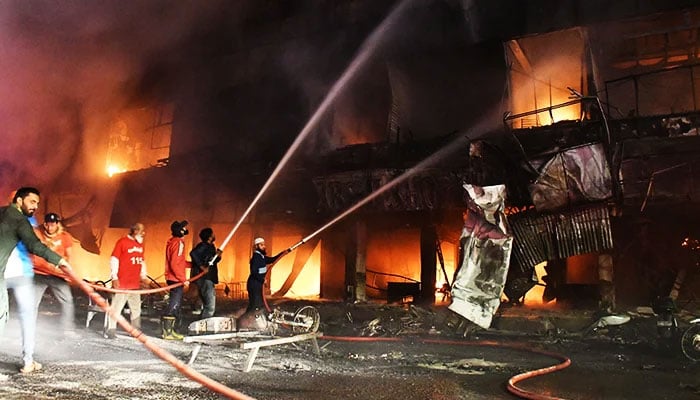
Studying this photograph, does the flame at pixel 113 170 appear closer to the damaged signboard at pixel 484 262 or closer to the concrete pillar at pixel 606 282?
the damaged signboard at pixel 484 262

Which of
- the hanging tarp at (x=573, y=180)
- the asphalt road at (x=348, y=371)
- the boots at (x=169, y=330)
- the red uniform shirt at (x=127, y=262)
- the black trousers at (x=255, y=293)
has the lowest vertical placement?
the asphalt road at (x=348, y=371)

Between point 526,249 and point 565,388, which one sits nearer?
point 565,388

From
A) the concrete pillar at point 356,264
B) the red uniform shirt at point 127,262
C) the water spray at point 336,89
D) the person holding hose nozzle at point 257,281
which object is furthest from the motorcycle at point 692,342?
the water spray at point 336,89

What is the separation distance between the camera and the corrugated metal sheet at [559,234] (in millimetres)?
9797

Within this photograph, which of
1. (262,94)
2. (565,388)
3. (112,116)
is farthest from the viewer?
(112,116)

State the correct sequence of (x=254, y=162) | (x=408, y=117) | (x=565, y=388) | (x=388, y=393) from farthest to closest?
(x=254, y=162) < (x=408, y=117) < (x=565, y=388) < (x=388, y=393)

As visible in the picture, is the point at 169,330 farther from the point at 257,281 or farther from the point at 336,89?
the point at 336,89

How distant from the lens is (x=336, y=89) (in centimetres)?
1529

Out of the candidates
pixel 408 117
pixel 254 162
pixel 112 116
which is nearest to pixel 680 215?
pixel 408 117

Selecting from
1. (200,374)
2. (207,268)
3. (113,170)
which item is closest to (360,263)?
(207,268)

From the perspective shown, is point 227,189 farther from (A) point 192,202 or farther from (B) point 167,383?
(B) point 167,383

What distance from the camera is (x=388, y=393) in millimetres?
5348

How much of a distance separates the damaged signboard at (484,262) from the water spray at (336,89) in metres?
6.81

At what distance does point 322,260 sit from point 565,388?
10.9 metres
